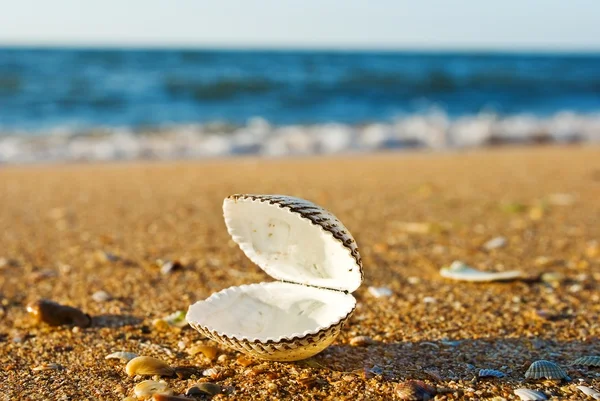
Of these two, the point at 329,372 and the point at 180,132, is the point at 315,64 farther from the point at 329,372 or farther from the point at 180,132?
the point at 329,372

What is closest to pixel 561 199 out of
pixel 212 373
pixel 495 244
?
pixel 495 244

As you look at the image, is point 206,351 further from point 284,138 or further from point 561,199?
point 284,138

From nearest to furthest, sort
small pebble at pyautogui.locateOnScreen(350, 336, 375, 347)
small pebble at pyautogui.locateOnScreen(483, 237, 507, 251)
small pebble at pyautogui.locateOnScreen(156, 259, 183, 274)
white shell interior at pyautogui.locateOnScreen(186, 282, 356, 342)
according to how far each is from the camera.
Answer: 1. white shell interior at pyautogui.locateOnScreen(186, 282, 356, 342)
2. small pebble at pyautogui.locateOnScreen(350, 336, 375, 347)
3. small pebble at pyautogui.locateOnScreen(156, 259, 183, 274)
4. small pebble at pyautogui.locateOnScreen(483, 237, 507, 251)

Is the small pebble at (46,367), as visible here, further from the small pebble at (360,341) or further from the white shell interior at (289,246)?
the small pebble at (360,341)

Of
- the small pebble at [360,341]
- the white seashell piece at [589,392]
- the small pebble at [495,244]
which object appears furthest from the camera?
the small pebble at [495,244]

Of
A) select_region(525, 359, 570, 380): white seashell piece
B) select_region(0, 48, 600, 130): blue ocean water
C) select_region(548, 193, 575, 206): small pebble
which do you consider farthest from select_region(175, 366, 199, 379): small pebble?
select_region(0, 48, 600, 130): blue ocean water

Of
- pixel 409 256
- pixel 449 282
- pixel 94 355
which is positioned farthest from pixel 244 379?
pixel 409 256

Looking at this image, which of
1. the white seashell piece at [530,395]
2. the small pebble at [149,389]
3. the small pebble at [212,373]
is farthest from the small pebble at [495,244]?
the small pebble at [149,389]

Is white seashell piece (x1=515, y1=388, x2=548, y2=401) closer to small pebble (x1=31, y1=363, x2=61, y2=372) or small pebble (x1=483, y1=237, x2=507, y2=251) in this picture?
small pebble (x1=31, y1=363, x2=61, y2=372)
